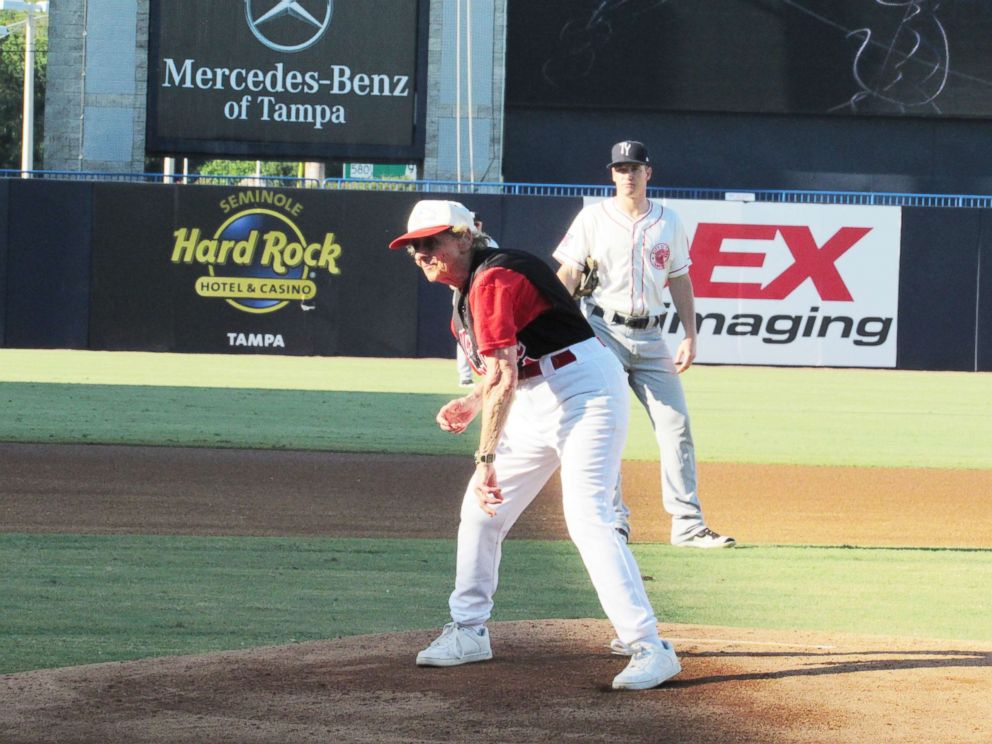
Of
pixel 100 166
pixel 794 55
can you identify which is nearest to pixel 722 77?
pixel 794 55

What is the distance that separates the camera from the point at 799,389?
1920 centimetres

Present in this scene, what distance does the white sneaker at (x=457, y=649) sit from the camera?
5.24 metres

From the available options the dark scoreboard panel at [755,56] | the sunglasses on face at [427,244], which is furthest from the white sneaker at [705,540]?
the dark scoreboard panel at [755,56]

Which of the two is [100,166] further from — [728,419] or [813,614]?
[813,614]

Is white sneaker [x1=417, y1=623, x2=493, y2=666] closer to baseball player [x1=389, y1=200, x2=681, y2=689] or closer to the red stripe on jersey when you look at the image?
baseball player [x1=389, y1=200, x2=681, y2=689]

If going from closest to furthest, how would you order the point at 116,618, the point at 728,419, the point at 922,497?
the point at 116,618 < the point at 922,497 < the point at 728,419

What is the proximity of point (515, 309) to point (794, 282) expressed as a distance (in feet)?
59.4

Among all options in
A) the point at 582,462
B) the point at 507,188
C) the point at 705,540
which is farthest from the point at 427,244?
the point at 507,188

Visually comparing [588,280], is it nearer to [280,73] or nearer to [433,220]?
[433,220]

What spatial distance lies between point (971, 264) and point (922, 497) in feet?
43.4

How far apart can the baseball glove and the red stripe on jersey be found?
312cm

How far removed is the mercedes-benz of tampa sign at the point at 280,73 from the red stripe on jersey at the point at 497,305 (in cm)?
2046

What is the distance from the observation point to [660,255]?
25.7 feet

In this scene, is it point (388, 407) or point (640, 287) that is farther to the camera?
point (388, 407)
